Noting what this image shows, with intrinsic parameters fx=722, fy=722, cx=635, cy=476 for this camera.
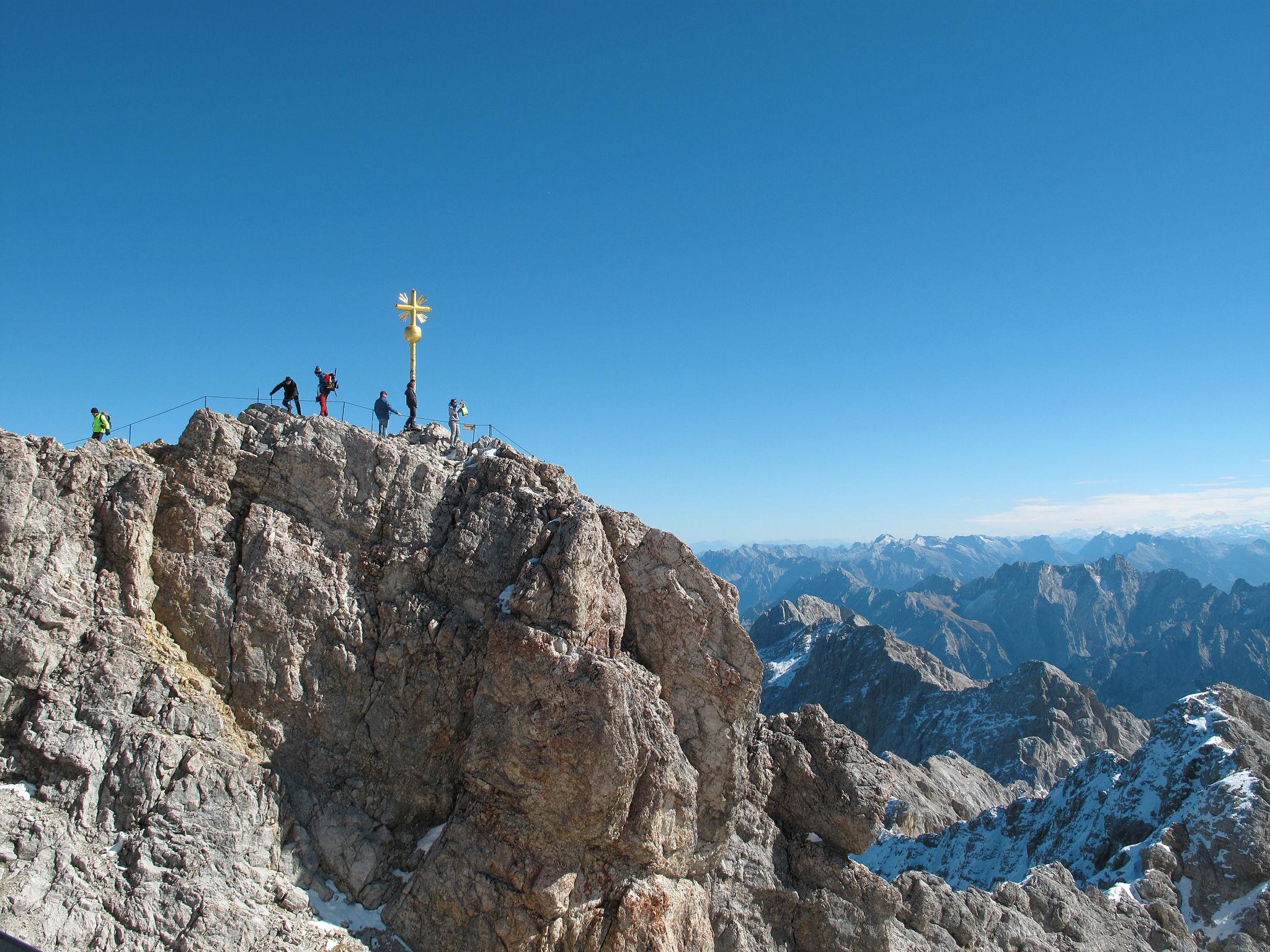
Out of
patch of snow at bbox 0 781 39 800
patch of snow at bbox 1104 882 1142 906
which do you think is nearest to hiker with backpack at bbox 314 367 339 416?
patch of snow at bbox 0 781 39 800

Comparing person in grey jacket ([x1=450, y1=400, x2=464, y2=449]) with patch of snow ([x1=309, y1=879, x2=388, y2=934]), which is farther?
person in grey jacket ([x1=450, y1=400, x2=464, y2=449])

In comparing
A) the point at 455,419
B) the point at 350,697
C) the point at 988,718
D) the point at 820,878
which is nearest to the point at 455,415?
the point at 455,419

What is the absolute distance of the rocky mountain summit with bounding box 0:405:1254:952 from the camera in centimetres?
2169

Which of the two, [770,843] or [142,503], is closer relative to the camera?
[142,503]

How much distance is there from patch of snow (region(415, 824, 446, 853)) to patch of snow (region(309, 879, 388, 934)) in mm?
2193

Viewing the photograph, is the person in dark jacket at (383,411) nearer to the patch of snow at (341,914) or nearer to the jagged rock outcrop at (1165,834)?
the patch of snow at (341,914)

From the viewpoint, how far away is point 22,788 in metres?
20.9

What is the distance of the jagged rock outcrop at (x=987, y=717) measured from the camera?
5768 inches

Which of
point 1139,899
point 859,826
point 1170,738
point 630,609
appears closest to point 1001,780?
point 1170,738

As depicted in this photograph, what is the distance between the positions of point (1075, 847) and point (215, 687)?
255 ft

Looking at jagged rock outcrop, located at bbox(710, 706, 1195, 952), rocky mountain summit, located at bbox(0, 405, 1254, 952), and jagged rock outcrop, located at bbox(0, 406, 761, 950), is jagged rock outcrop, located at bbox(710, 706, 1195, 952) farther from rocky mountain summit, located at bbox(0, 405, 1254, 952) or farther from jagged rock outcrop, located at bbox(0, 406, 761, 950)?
jagged rock outcrop, located at bbox(0, 406, 761, 950)

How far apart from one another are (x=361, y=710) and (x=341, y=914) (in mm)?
6550

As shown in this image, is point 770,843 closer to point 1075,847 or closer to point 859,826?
point 859,826

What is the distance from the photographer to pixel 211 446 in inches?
1048
